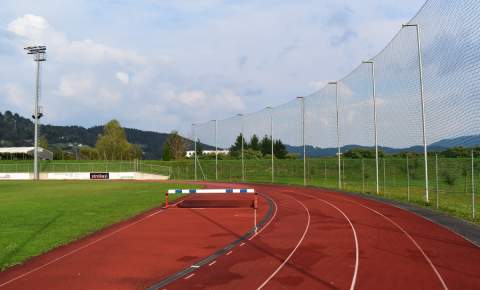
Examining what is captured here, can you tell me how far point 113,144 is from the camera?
109 meters

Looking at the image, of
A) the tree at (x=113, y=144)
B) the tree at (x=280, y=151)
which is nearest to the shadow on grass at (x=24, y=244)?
the tree at (x=280, y=151)

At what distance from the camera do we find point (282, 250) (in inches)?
540

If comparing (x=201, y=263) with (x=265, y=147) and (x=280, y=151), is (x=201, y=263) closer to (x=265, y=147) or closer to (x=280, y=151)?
(x=280, y=151)

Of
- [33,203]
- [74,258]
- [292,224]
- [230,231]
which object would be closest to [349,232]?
[292,224]

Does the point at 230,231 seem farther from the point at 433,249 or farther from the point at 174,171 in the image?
the point at 174,171

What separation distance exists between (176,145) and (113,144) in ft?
50.6

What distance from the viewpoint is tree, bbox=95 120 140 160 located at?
109m

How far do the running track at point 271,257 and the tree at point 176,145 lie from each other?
280 ft

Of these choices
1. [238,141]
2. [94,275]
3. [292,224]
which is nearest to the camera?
[94,275]

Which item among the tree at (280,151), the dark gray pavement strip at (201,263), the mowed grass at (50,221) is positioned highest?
the tree at (280,151)

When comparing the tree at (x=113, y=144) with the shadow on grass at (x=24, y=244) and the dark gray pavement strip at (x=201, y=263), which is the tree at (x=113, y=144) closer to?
the shadow on grass at (x=24, y=244)

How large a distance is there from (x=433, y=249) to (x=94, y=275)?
932 cm

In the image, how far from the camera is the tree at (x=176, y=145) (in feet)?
346

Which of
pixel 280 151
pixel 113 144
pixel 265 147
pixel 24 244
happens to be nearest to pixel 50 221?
pixel 24 244
